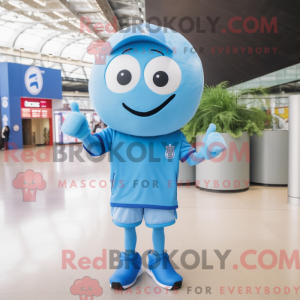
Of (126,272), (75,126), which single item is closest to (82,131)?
(75,126)

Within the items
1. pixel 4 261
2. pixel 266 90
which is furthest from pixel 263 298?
pixel 266 90

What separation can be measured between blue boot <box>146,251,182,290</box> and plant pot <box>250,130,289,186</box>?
401 centimetres

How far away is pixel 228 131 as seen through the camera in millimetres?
5188

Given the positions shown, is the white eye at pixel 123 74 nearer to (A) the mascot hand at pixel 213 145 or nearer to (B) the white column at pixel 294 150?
(A) the mascot hand at pixel 213 145

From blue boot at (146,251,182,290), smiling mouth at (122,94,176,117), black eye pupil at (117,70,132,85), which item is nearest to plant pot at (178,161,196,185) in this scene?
blue boot at (146,251,182,290)

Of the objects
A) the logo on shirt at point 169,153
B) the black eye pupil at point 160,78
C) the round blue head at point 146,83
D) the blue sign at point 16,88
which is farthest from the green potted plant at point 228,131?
the blue sign at point 16,88

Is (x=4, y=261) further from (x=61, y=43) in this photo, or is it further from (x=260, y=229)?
(x=61, y=43)

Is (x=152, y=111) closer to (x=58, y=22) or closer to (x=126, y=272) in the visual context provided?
(x=126, y=272)

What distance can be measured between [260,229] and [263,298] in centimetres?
142

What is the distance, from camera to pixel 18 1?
17188 mm

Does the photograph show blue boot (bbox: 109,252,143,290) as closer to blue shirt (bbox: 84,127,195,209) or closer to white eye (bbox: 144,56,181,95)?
blue shirt (bbox: 84,127,195,209)

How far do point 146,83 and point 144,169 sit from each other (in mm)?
604

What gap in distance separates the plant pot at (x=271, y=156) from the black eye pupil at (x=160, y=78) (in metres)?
4.29

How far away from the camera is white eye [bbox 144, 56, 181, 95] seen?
6.36ft
